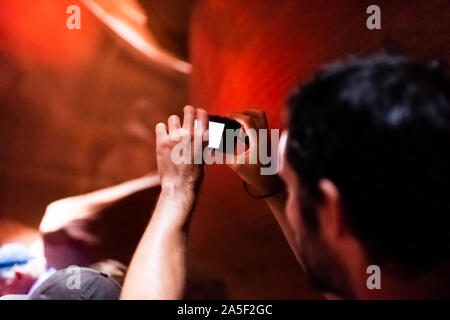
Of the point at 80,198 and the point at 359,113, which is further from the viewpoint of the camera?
the point at 80,198

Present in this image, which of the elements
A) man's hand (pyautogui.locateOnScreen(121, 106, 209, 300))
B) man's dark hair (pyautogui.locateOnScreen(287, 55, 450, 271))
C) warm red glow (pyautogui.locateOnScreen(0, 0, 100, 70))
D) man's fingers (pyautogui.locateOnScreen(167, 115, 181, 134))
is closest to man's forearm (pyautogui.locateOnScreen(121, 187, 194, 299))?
man's hand (pyautogui.locateOnScreen(121, 106, 209, 300))

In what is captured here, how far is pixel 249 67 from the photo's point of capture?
4.70 feet

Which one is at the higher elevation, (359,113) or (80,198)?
(359,113)

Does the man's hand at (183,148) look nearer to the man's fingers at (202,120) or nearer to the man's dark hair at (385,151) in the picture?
the man's fingers at (202,120)

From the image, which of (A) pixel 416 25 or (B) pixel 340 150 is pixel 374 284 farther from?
(A) pixel 416 25

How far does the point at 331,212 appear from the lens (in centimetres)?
64

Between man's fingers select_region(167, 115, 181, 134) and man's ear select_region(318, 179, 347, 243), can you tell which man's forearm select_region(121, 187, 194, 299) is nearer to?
man's fingers select_region(167, 115, 181, 134)

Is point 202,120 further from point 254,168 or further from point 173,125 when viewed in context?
point 254,168
